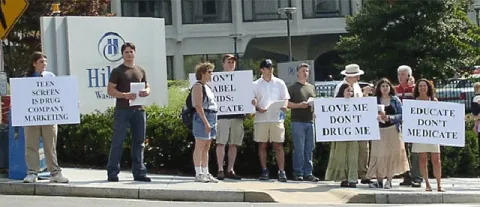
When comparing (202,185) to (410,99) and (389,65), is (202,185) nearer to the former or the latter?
(410,99)

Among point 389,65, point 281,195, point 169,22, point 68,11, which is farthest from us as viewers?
point 169,22

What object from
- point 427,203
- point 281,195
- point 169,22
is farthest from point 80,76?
point 169,22

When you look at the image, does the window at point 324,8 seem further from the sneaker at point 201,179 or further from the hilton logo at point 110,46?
the sneaker at point 201,179

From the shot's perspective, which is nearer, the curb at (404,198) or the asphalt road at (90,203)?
the asphalt road at (90,203)

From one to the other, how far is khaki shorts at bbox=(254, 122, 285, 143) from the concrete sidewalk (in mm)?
824

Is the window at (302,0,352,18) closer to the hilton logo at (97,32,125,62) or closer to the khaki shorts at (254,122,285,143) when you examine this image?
the hilton logo at (97,32,125,62)

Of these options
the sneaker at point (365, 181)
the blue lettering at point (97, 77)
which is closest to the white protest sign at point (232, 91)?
the sneaker at point (365, 181)

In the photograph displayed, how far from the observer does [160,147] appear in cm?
1574

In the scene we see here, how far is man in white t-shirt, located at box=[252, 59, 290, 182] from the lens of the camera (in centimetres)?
1469

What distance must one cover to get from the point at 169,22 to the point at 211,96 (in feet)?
117

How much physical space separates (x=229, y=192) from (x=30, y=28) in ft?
51.3

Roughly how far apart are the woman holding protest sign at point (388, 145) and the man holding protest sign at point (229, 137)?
2099 mm

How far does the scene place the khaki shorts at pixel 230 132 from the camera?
48.3 feet

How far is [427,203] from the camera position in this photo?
43.5 ft
